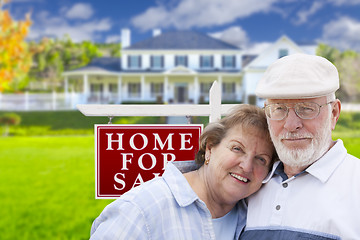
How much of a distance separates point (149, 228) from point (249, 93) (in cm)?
2820

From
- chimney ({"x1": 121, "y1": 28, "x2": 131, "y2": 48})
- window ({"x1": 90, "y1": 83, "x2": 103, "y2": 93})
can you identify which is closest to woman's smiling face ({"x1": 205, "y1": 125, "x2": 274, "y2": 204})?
window ({"x1": 90, "y1": 83, "x2": 103, "y2": 93})

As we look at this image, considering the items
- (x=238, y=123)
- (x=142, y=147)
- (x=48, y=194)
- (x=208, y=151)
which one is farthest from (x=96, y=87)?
(x=238, y=123)

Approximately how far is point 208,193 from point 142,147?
0.86 metres

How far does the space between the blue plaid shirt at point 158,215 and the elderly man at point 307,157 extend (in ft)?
1.20

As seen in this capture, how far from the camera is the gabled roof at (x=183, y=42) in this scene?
33.3 m

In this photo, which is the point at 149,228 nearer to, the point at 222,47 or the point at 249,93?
the point at 249,93

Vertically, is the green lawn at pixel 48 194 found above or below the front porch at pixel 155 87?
below

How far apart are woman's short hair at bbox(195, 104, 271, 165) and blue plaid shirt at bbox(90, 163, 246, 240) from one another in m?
0.33

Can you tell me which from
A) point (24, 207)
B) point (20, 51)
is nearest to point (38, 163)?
point (24, 207)

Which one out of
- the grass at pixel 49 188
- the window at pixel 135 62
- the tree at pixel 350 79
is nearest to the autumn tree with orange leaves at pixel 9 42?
the grass at pixel 49 188

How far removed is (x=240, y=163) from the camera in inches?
88.0

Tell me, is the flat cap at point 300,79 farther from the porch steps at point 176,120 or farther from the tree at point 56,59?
the tree at point 56,59

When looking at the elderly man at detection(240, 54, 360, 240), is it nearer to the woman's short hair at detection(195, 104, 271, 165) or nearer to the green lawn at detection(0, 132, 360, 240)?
the woman's short hair at detection(195, 104, 271, 165)

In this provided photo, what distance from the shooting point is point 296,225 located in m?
2.08
